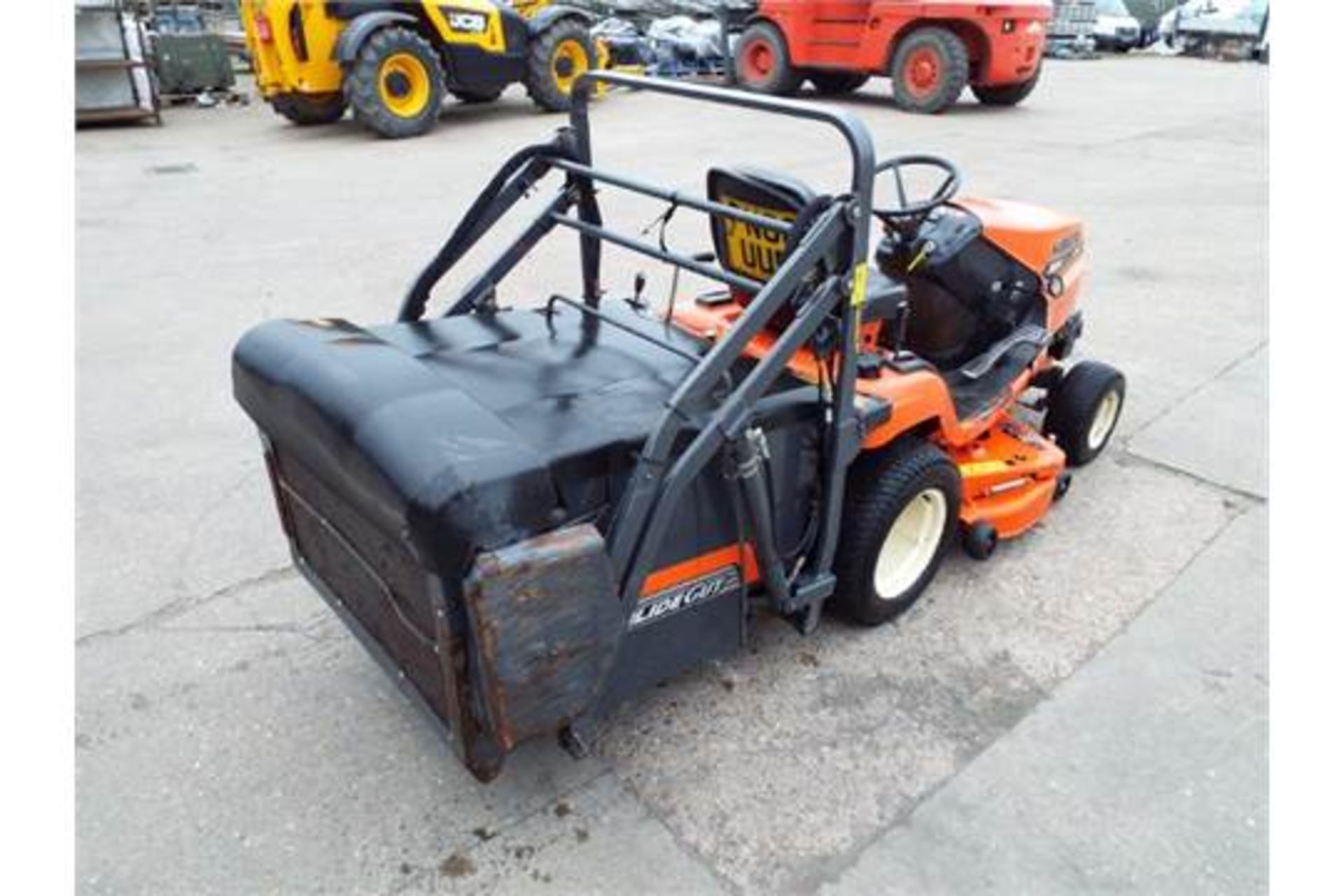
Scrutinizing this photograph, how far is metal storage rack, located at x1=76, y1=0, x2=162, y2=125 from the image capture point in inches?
386

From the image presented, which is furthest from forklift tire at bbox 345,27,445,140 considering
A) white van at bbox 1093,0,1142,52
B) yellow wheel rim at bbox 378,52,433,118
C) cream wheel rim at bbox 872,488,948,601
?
white van at bbox 1093,0,1142,52

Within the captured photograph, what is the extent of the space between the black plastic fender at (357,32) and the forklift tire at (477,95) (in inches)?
50.7

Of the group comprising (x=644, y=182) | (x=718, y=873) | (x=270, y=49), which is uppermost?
(x=270, y=49)

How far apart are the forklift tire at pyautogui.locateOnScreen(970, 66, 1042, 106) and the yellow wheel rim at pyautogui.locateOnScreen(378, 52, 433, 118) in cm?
653

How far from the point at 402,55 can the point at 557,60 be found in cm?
192

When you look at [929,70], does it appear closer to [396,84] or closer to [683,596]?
[396,84]

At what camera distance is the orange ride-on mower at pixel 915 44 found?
33.8 feet

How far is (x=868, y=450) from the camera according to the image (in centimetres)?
250

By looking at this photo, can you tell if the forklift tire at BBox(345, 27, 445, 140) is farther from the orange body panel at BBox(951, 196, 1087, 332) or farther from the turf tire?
the orange body panel at BBox(951, 196, 1087, 332)

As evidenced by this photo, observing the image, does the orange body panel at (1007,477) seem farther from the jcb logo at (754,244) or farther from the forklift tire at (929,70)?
the forklift tire at (929,70)

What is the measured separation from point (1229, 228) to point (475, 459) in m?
6.98

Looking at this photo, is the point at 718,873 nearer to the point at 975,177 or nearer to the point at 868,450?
the point at 868,450
